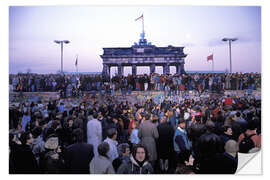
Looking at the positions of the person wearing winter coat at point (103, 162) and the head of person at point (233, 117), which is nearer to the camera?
the person wearing winter coat at point (103, 162)

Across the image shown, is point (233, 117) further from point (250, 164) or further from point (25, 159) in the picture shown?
point (25, 159)

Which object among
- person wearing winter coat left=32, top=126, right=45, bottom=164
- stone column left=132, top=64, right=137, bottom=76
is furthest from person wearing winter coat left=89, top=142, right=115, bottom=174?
stone column left=132, top=64, right=137, bottom=76

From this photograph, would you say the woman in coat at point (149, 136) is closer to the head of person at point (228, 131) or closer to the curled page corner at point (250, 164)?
the head of person at point (228, 131)

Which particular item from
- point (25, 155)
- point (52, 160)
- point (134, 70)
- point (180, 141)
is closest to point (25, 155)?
point (25, 155)

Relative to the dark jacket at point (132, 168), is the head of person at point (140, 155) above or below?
above

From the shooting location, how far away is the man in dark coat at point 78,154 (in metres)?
6.46

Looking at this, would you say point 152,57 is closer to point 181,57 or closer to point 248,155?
point 181,57

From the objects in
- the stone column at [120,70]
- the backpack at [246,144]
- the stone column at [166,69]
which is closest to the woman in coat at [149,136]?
the backpack at [246,144]

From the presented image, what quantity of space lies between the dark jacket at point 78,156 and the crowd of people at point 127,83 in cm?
550

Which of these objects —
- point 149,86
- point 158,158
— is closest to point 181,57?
point 149,86

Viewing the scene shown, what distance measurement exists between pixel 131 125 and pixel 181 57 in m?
4.81

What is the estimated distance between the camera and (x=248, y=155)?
8.91 metres

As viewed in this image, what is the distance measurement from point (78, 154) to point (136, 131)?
2774 mm

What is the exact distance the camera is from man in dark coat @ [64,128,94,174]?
6457 millimetres
